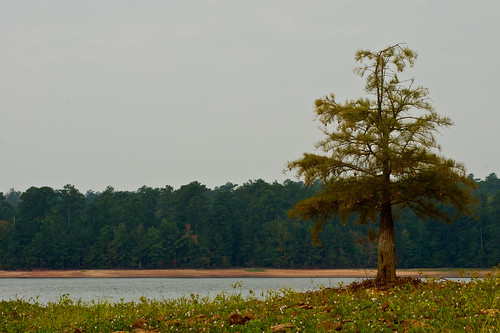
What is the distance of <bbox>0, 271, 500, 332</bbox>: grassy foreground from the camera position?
1438 cm

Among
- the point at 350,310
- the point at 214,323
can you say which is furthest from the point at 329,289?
the point at 214,323

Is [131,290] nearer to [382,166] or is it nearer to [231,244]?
[382,166]

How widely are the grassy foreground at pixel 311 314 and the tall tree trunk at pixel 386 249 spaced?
2.16m

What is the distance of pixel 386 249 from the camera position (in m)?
23.4

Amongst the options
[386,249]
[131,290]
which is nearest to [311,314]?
[386,249]

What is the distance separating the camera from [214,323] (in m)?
14.9

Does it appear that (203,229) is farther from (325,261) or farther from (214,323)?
(214,323)

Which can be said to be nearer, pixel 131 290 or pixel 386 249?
pixel 386 249

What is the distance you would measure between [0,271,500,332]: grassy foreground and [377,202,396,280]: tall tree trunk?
7.09 feet

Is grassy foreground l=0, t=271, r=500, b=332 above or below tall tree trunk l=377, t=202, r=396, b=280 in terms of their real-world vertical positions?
below

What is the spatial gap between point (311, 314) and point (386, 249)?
28.3 ft

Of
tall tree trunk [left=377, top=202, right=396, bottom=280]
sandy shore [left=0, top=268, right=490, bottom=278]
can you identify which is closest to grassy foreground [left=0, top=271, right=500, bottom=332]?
tall tree trunk [left=377, top=202, right=396, bottom=280]

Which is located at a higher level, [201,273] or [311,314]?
[311,314]

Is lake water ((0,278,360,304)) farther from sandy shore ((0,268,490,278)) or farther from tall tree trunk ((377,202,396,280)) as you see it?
sandy shore ((0,268,490,278))
